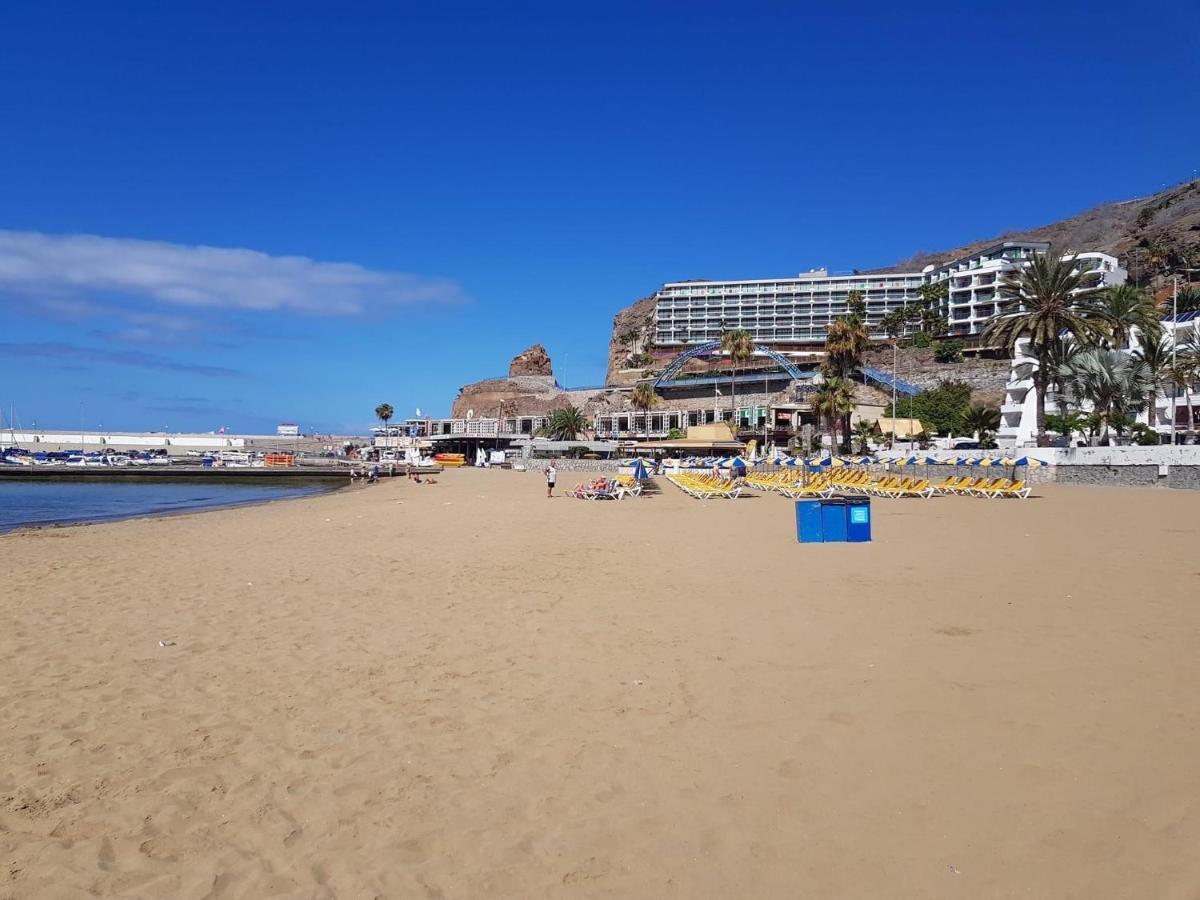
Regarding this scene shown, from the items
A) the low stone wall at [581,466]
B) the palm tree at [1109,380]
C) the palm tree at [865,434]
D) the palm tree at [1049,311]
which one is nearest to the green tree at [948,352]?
the palm tree at [865,434]

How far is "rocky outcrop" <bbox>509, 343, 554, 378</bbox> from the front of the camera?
144875mm

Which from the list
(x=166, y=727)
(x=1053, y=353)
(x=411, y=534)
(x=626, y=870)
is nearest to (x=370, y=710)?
(x=166, y=727)

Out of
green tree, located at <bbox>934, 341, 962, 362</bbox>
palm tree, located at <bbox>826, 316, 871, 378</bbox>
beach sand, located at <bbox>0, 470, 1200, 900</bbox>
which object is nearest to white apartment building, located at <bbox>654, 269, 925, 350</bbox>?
green tree, located at <bbox>934, 341, 962, 362</bbox>

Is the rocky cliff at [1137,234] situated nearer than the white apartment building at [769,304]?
Yes

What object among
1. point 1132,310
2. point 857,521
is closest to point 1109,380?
point 1132,310

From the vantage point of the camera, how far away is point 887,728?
4.42m

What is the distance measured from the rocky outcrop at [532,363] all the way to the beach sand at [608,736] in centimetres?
13658

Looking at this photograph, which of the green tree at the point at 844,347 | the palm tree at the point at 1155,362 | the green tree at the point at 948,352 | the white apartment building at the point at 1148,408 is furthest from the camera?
the green tree at the point at 948,352

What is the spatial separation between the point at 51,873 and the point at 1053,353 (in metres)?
41.8

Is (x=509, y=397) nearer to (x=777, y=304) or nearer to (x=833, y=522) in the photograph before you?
(x=777, y=304)

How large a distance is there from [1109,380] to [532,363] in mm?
114986

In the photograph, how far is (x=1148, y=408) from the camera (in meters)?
44.7

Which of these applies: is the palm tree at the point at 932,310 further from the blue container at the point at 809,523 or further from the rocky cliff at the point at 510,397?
the blue container at the point at 809,523

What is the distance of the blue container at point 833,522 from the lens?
41.5 feet
